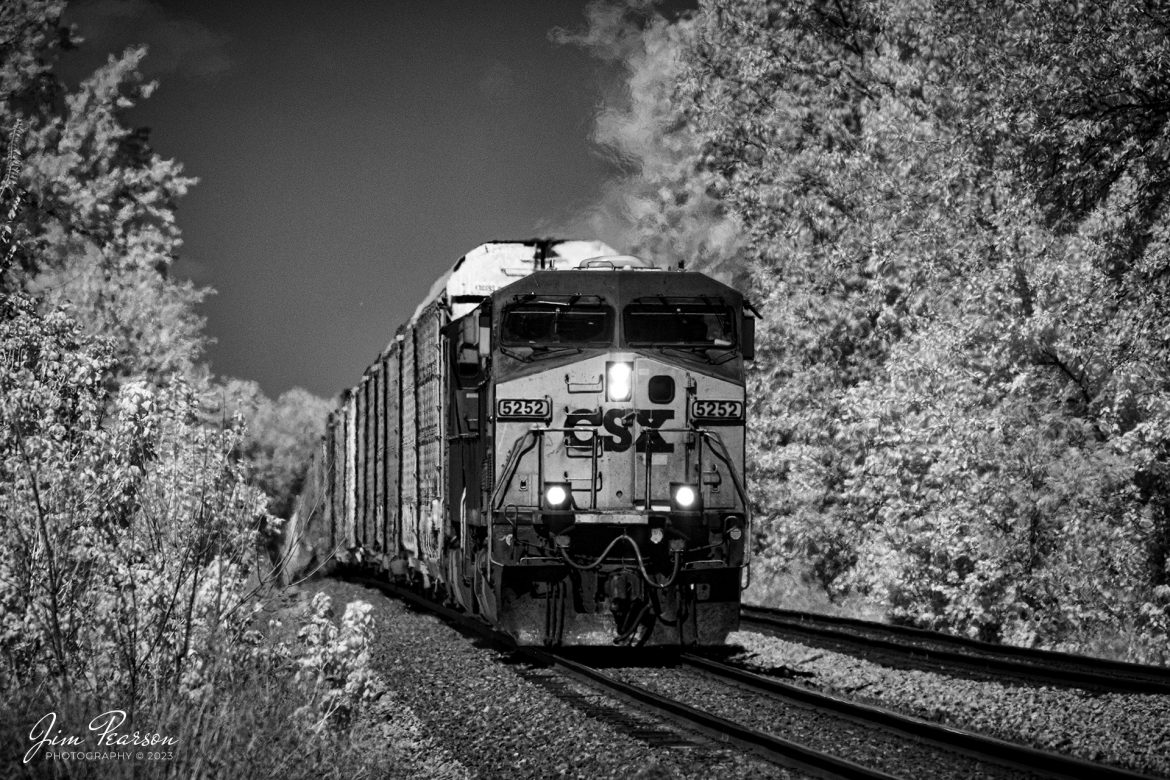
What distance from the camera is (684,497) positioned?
12.0m

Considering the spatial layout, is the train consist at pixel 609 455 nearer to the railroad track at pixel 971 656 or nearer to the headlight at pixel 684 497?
the headlight at pixel 684 497

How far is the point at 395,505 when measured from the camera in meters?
19.0

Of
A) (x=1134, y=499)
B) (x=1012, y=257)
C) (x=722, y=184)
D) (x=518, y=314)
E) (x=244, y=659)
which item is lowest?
(x=244, y=659)

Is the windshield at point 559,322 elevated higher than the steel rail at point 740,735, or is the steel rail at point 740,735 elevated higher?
the windshield at point 559,322

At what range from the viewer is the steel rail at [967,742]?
291 inches

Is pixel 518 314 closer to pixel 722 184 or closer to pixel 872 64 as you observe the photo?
pixel 872 64

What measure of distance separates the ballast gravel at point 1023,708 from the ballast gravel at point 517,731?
2311 millimetres

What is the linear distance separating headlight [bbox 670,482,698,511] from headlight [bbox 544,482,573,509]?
40.3 inches

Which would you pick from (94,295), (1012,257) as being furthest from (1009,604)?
(94,295)

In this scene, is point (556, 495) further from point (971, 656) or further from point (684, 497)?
point (971, 656)

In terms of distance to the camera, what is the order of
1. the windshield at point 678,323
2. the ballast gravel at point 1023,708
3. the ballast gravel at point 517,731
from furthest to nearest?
the windshield at point 678,323
the ballast gravel at point 1023,708
the ballast gravel at point 517,731

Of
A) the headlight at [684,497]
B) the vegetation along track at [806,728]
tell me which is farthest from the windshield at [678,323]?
the vegetation along track at [806,728]

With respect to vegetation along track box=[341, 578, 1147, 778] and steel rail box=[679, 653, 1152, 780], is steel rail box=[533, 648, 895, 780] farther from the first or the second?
steel rail box=[679, 653, 1152, 780]

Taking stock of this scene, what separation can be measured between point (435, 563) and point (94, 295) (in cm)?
1536
